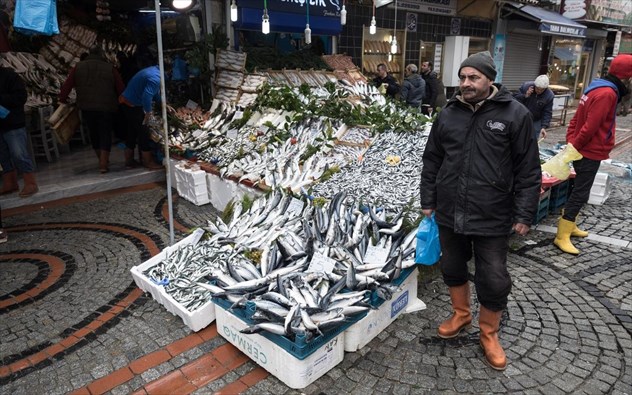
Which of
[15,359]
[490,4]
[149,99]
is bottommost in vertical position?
[15,359]

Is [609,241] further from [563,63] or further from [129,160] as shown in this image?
[563,63]

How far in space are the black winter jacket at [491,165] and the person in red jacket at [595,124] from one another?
2461 mm

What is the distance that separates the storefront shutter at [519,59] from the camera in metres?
18.8

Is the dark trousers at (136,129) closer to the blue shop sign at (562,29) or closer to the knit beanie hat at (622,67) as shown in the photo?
the knit beanie hat at (622,67)

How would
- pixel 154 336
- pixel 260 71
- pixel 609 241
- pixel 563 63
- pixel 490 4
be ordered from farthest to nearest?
pixel 563 63 < pixel 490 4 < pixel 260 71 < pixel 609 241 < pixel 154 336

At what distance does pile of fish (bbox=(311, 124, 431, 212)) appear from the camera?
16.1ft

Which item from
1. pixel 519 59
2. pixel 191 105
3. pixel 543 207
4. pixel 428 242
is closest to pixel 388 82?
pixel 191 105

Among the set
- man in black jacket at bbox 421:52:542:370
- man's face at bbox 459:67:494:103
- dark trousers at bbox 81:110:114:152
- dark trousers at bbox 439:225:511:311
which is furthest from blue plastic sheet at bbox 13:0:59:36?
dark trousers at bbox 439:225:511:311

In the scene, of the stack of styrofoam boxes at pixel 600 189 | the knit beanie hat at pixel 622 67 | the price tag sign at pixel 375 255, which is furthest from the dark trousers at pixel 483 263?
the stack of styrofoam boxes at pixel 600 189

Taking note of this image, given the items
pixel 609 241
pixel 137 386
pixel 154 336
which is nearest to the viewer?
pixel 137 386

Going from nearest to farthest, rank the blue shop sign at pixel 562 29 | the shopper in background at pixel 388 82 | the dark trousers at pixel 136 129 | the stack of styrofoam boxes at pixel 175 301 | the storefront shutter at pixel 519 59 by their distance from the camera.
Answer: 1. the stack of styrofoam boxes at pixel 175 301
2. the dark trousers at pixel 136 129
3. the shopper in background at pixel 388 82
4. the blue shop sign at pixel 562 29
5. the storefront shutter at pixel 519 59

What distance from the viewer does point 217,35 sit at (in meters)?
9.34

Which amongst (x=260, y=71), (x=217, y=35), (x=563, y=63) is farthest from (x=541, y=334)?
(x=563, y=63)

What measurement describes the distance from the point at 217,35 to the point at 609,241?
829 centimetres
